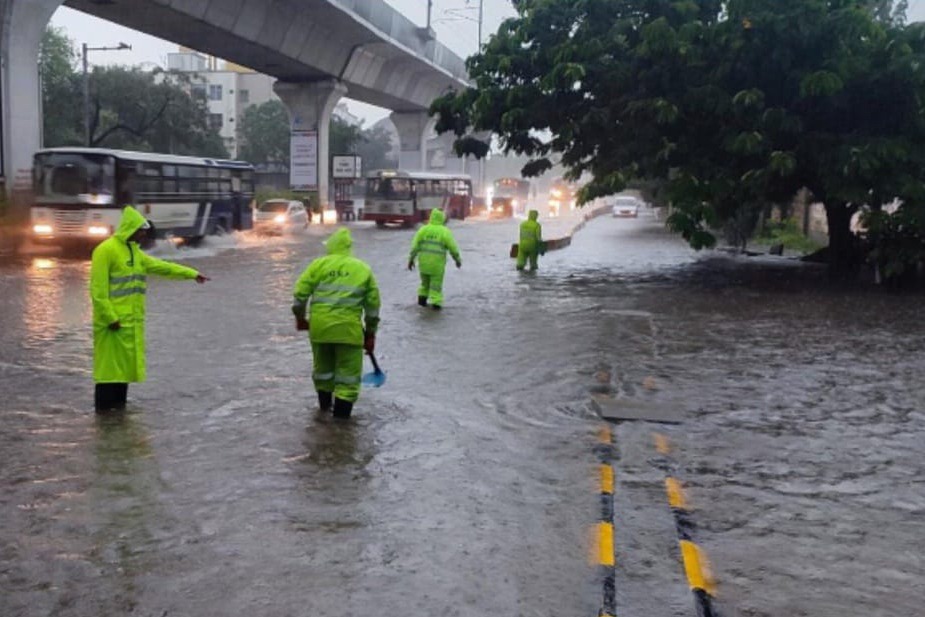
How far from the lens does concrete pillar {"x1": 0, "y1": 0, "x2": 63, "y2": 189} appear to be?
24.6 meters

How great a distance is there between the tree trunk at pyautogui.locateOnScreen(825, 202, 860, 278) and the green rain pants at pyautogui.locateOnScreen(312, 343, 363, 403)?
17.8 meters

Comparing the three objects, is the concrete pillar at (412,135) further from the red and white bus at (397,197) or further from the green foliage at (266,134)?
the green foliage at (266,134)

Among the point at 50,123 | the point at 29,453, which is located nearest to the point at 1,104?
the point at 29,453

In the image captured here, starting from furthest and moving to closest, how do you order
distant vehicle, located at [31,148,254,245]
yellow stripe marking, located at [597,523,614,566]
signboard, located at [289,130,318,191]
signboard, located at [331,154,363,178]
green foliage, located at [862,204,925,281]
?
signboard, located at [331,154,363,178]
signboard, located at [289,130,318,191]
distant vehicle, located at [31,148,254,245]
green foliage, located at [862,204,925,281]
yellow stripe marking, located at [597,523,614,566]

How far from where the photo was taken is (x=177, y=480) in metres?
6.07

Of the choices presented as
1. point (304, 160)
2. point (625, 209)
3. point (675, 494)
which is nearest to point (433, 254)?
point (675, 494)

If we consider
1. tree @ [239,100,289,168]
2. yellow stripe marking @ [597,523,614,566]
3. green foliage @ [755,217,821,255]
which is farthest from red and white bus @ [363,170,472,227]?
tree @ [239,100,289,168]

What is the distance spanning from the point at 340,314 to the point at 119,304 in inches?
69.1

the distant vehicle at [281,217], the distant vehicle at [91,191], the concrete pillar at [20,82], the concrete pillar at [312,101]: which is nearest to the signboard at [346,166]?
the concrete pillar at [312,101]

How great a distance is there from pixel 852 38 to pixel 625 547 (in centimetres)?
1661

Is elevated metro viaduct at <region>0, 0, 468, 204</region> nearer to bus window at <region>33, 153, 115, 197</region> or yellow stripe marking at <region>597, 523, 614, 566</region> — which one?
bus window at <region>33, 153, 115, 197</region>

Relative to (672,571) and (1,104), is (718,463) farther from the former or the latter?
(1,104)

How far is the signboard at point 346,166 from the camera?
5156 centimetres

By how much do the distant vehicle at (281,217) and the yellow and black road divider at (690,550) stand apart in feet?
110
